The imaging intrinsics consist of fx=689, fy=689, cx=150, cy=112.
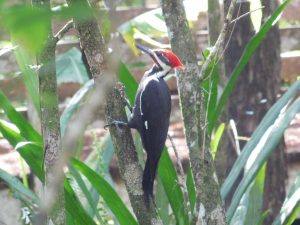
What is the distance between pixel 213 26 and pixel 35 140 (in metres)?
1.27

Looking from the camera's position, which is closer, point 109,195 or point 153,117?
point 153,117

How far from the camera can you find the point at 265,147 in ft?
7.22

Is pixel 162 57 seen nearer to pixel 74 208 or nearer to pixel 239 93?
pixel 74 208

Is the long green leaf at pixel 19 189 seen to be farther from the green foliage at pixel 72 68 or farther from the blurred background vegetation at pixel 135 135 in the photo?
the green foliage at pixel 72 68

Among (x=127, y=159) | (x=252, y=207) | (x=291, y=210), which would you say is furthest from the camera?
(x=252, y=207)

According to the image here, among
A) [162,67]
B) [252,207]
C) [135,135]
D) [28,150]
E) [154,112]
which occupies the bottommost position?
[252,207]

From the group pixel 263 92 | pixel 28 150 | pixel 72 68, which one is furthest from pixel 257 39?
pixel 72 68

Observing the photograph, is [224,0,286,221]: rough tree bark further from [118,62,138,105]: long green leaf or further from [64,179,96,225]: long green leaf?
[64,179,96,225]: long green leaf

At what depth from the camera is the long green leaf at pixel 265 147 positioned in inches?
85.5

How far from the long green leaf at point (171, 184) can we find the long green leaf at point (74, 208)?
0.28 m

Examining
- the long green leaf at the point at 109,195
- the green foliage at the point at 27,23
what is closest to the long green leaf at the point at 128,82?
the long green leaf at the point at 109,195

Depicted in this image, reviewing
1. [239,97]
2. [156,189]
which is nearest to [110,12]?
[156,189]

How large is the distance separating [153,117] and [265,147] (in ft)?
1.58

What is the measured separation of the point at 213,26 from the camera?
3.11 metres
